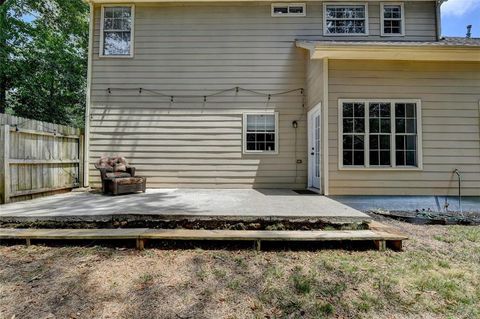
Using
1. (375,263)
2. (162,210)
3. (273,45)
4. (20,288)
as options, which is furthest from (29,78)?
(375,263)

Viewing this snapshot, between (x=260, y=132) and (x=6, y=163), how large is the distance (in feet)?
17.3

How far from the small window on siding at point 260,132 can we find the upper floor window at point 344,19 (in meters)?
2.73

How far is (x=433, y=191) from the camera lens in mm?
5500

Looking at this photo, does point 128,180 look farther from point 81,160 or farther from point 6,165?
point 6,165

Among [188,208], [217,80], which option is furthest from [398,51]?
[188,208]

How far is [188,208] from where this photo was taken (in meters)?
4.43

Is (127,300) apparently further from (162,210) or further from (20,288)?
(162,210)

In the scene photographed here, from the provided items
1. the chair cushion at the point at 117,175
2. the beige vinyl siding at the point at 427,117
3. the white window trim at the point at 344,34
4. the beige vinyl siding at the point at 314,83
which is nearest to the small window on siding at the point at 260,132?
the beige vinyl siding at the point at 314,83

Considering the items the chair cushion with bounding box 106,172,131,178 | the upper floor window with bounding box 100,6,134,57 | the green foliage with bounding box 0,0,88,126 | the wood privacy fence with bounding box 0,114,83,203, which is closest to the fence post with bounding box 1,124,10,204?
the wood privacy fence with bounding box 0,114,83,203

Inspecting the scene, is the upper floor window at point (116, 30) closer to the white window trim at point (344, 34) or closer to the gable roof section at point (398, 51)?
the gable roof section at point (398, 51)

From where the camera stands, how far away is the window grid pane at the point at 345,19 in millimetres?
7387

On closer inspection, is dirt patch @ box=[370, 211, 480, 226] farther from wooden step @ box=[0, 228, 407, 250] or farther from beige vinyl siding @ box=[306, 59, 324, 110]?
beige vinyl siding @ box=[306, 59, 324, 110]

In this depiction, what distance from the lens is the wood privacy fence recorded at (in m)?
4.92

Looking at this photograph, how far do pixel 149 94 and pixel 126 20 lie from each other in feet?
6.98
